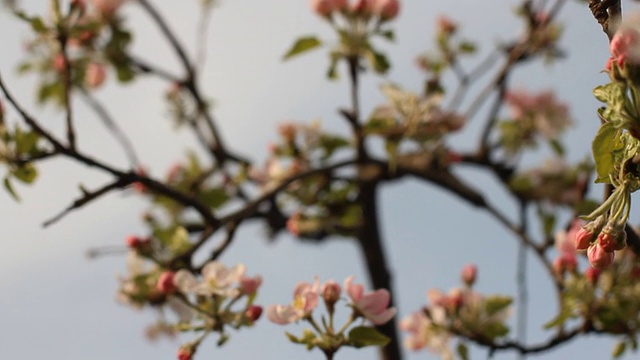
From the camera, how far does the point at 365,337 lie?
1582 millimetres

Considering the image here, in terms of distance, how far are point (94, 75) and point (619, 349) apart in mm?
2289

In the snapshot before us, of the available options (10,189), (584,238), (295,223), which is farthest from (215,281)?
(295,223)

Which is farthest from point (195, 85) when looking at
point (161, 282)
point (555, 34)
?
point (161, 282)

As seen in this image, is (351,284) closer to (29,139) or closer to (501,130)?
(29,139)

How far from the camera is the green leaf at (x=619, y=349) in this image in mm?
2275

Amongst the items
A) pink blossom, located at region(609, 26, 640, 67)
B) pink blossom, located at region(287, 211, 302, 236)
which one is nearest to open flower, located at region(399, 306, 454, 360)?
pink blossom, located at region(287, 211, 302, 236)

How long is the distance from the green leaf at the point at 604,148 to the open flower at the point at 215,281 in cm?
89

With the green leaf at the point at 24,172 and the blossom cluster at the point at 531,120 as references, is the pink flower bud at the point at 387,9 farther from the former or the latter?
the blossom cluster at the point at 531,120

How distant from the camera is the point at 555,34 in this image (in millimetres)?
3873

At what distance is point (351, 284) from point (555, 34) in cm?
257

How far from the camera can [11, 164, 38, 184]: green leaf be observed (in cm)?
204

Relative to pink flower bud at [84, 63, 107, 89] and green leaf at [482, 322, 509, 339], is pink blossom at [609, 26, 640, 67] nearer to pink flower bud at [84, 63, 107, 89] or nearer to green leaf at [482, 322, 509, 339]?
green leaf at [482, 322, 509, 339]

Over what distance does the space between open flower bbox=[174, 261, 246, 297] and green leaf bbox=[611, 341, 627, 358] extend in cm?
109

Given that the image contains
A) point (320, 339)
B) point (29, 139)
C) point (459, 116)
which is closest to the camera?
point (320, 339)
